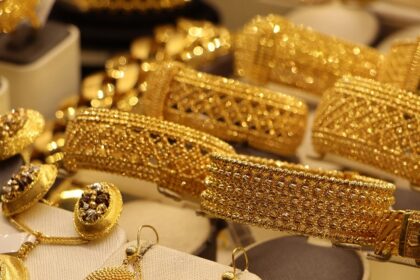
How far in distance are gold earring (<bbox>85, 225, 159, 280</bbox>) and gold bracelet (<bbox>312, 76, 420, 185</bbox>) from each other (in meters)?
0.24

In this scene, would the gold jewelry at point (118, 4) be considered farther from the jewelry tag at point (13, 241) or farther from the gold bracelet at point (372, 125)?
the jewelry tag at point (13, 241)

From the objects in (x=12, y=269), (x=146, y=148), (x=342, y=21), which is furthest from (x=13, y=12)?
(x=342, y=21)

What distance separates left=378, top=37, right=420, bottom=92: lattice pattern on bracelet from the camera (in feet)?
2.69

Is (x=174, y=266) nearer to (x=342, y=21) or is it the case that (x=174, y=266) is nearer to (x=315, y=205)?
(x=315, y=205)

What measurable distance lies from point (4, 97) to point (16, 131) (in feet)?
0.24

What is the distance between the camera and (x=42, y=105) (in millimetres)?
942

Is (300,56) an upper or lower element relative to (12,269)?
upper

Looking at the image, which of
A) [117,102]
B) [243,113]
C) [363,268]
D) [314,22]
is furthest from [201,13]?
[363,268]

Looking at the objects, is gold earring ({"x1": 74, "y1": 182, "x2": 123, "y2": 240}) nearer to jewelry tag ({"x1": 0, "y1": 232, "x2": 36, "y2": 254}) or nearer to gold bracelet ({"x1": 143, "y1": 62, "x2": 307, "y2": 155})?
jewelry tag ({"x1": 0, "y1": 232, "x2": 36, "y2": 254})

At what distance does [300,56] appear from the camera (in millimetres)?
919

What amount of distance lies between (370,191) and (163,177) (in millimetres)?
200

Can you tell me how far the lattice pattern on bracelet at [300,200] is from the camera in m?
0.66

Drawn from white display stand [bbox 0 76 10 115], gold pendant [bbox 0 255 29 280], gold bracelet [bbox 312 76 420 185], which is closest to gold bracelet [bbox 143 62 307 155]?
gold bracelet [bbox 312 76 420 185]

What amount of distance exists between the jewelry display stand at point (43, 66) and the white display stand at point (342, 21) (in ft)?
1.07
